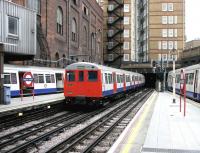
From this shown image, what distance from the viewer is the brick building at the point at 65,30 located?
4334 cm

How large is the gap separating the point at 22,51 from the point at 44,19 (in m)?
17.6

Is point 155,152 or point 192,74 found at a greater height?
point 192,74

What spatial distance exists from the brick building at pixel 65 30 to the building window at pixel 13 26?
12506 millimetres

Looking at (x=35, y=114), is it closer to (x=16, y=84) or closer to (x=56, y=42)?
(x=16, y=84)

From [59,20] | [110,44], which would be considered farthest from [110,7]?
[59,20]

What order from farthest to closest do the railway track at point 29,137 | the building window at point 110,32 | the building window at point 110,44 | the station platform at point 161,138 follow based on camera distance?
the building window at point 110,32, the building window at point 110,44, the railway track at point 29,137, the station platform at point 161,138

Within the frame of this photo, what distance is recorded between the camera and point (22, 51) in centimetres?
2711

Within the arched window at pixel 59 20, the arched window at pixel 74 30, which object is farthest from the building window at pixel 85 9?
the arched window at pixel 59 20

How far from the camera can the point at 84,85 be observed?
24.5m

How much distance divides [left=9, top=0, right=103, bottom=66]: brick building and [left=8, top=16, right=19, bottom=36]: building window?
12506 mm

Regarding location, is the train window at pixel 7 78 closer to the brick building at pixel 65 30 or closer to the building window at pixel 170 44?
the brick building at pixel 65 30

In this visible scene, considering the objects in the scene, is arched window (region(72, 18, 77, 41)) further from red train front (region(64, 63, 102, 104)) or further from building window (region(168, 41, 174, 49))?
building window (region(168, 41, 174, 49))

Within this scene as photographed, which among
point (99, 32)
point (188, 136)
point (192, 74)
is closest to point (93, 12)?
point (99, 32)

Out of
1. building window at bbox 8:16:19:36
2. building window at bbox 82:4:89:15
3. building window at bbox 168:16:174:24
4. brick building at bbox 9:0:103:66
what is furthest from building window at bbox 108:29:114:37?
building window at bbox 8:16:19:36
